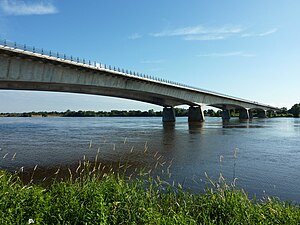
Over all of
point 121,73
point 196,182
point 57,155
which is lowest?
point 57,155

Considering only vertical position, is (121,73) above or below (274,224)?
above

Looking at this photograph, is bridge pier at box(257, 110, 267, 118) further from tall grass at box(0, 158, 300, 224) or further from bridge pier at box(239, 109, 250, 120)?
tall grass at box(0, 158, 300, 224)

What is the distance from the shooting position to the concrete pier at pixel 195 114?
72.0 metres

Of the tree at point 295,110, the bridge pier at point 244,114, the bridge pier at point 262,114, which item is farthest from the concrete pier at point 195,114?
the tree at point 295,110

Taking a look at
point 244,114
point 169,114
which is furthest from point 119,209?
point 244,114

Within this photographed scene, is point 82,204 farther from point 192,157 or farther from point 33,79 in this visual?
point 33,79

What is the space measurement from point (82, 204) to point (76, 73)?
31.7 m

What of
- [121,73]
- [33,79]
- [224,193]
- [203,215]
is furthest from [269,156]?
[121,73]

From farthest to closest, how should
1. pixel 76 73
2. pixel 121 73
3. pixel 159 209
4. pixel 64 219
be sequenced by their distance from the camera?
pixel 121 73, pixel 76 73, pixel 159 209, pixel 64 219

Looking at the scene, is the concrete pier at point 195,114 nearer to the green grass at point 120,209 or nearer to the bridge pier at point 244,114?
the bridge pier at point 244,114

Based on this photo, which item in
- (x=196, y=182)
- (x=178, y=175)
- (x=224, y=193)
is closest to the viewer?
(x=224, y=193)

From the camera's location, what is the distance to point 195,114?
7300cm

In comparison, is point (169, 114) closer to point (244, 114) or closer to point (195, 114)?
point (195, 114)

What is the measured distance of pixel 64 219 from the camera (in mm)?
5016
